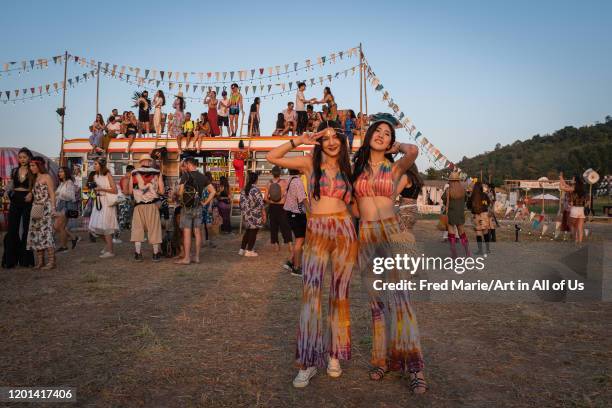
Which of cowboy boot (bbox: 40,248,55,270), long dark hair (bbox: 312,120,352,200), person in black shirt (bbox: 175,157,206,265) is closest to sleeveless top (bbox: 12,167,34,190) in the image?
cowboy boot (bbox: 40,248,55,270)

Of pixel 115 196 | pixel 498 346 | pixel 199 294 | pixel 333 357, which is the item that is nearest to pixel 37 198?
pixel 115 196

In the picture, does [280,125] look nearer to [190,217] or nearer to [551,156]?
[190,217]

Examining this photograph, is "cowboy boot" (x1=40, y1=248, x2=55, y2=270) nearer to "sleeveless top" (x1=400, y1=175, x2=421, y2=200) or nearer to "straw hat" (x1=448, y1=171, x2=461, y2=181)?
"sleeveless top" (x1=400, y1=175, x2=421, y2=200)

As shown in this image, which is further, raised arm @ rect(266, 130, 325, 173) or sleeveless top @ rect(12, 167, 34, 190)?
sleeveless top @ rect(12, 167, 34, 190)

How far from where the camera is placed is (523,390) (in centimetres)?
316

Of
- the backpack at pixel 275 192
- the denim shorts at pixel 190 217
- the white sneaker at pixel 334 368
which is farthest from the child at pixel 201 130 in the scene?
the white sneaker at pixel 334 368

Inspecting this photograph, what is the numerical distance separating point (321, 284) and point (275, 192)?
19.7 ft

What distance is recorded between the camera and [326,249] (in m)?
3.26

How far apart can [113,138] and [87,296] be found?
32.5 feet

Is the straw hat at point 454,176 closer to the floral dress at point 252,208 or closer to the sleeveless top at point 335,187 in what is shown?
the floral dress at point 252,208

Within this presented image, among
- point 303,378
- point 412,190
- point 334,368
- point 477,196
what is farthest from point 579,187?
point 303,378

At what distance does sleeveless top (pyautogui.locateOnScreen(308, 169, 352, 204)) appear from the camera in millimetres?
3328

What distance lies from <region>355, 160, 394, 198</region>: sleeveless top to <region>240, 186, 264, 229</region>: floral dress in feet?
20.0

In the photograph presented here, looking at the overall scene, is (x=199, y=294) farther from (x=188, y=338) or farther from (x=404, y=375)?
(x=404, y=375)
